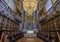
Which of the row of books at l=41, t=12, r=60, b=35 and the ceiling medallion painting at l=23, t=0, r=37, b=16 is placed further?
the ceiling medallion painting at l=23, t=0, r=37, b=16

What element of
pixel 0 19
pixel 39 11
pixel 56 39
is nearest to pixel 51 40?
pixel 56 39

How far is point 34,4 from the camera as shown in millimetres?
14273

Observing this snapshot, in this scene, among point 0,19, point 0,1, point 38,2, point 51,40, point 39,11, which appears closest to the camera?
point 51,40

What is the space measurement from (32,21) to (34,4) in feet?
6.51

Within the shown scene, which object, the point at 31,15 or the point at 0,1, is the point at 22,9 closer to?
the point at 31,15

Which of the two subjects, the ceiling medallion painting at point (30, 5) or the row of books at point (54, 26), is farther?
the ceiling medallion painting at point (30, 5)

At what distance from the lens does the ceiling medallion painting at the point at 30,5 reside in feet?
45.8

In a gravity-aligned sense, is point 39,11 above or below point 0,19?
above

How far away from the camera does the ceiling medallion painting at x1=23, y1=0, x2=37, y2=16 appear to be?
14.0 m

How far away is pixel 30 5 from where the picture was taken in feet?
45.8

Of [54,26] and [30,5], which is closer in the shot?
[54,26]

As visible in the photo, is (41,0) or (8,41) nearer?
(8,41)

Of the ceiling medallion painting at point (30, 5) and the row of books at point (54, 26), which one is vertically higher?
the ceiling medallion painting at point (30, 5)

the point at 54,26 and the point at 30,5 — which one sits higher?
the point at 30,5
